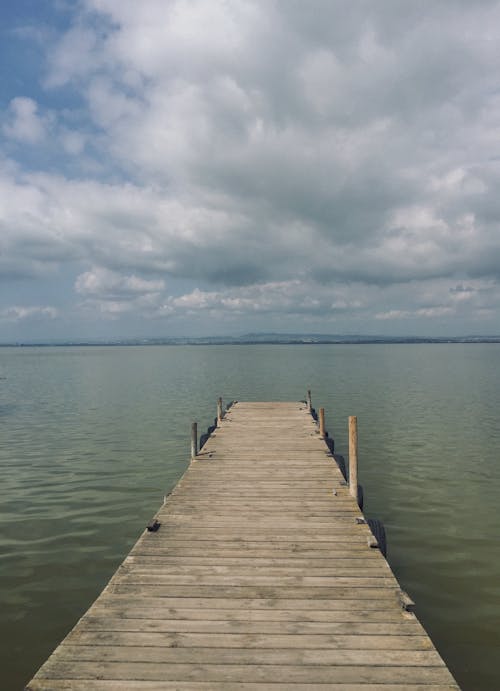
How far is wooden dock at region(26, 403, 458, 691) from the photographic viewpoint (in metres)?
4.91

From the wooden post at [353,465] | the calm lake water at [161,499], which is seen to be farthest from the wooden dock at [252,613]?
the calm lake water at [161,499]

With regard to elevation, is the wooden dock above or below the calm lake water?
above

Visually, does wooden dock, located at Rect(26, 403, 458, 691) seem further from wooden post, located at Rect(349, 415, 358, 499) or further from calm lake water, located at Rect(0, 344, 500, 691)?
calm lake water, located at Rect(0, 344, 500, 691)

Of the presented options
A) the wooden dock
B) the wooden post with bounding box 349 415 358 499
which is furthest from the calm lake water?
the wooden dock

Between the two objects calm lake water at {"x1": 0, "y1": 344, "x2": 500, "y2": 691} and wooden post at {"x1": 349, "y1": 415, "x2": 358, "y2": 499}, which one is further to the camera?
wooden post at {"x1": 349, "y1": 415, "x2": 358, "y2": 499}

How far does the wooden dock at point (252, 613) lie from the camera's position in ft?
16.1

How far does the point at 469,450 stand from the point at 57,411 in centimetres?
2785

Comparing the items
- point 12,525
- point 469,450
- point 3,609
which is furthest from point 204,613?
point 469,450

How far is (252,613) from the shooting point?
6.10m

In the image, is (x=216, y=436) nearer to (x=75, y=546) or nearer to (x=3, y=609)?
(x=75, y=546)

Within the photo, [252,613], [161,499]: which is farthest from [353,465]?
[161,499]

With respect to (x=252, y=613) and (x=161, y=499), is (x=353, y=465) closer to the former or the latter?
(x=252, y=613)

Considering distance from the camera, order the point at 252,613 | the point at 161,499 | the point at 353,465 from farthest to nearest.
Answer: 1. the point at 161,499
2. the point at 353,465
3. the point at 252,613

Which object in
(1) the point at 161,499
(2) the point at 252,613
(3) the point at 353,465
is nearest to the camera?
(2) the point at 252,613
